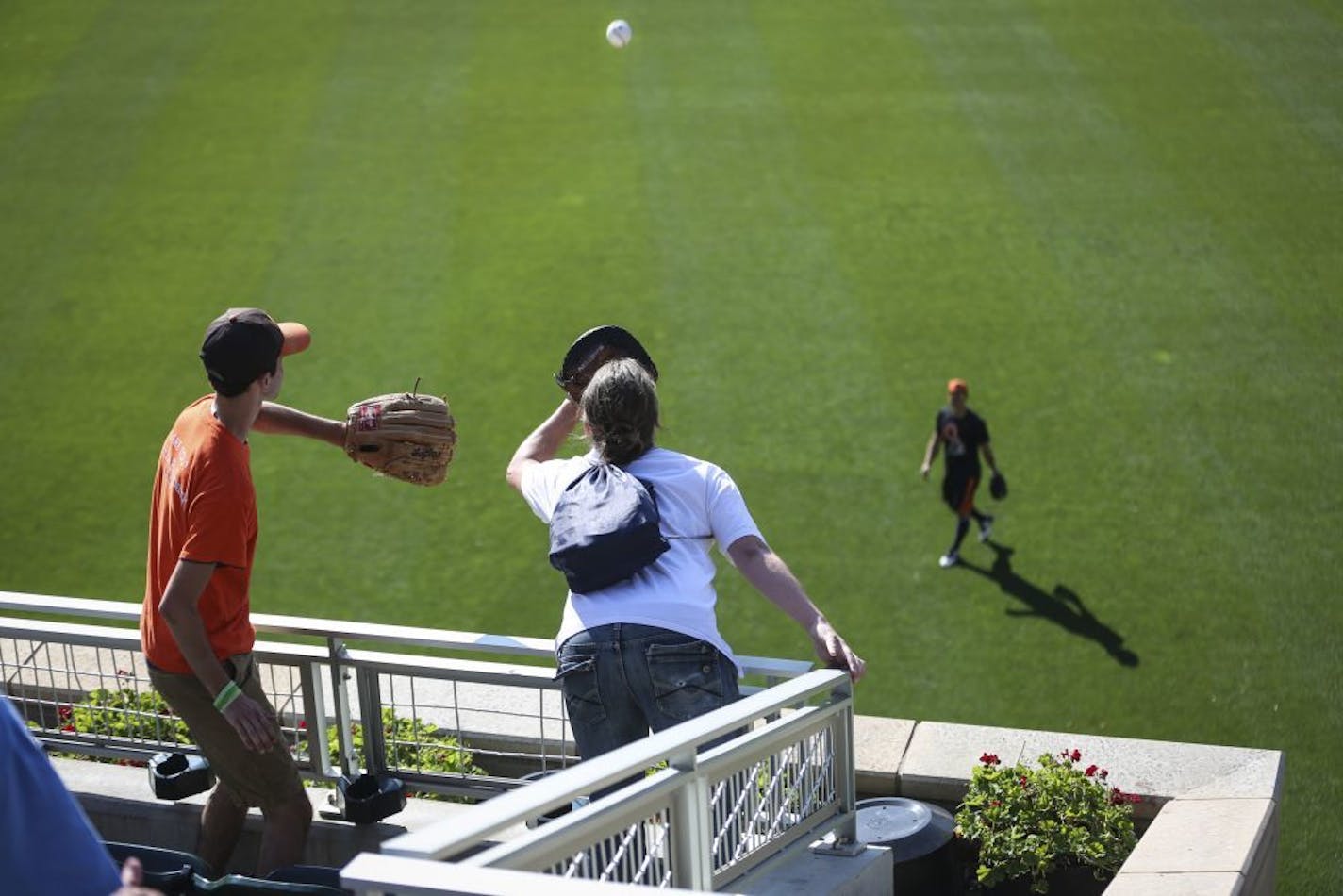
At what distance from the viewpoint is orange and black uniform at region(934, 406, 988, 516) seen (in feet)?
36.2

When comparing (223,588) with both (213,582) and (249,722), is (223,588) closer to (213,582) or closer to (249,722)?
(213,582)

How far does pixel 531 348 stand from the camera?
45.2ft

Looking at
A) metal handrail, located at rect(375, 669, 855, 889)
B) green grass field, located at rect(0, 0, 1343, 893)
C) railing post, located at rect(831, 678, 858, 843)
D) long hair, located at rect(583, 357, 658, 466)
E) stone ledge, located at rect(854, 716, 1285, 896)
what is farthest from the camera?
green grass field, located at rect(0, 0, 1343, 893)

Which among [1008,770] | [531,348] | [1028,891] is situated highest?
[1008,770]

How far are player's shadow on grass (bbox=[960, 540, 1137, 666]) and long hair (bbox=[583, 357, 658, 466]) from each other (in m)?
7.19

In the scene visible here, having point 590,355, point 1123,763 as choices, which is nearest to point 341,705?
point 590,355

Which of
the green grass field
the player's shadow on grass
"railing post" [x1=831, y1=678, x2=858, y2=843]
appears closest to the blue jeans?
"railing post" [x1=831, y1=678, x2=858, y2=843]

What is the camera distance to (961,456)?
1104 cm

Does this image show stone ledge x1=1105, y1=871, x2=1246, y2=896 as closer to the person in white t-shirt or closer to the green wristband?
the person in white t-shirt

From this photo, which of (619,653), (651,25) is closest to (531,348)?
(651,25)

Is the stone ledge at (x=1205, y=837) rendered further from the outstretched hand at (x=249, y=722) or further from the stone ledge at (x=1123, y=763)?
the outstretched hand at (x=249, y=722)

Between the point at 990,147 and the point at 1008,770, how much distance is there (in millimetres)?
12241

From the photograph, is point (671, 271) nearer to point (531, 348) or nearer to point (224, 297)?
point (531, 348)

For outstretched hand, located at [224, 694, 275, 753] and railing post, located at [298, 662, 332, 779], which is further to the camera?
railing post, located at [298, 662, 332, 779]
